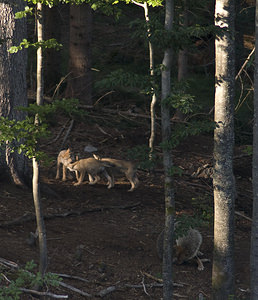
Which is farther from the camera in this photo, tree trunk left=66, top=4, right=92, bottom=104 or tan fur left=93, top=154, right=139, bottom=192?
tree trunk left=66, top=4, right=92, bottom=104

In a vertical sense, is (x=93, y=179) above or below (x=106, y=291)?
above

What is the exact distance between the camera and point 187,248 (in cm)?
1064

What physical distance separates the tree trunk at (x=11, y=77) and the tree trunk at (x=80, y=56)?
6193 mm

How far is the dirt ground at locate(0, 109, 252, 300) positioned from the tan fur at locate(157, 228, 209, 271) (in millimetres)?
153

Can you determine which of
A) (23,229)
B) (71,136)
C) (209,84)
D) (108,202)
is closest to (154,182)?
(108,202)

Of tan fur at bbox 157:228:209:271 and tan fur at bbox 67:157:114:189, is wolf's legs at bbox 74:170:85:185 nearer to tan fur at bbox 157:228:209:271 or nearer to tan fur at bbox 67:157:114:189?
tan fur at bbox 67:157:114:189

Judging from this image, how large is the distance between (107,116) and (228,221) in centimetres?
1012

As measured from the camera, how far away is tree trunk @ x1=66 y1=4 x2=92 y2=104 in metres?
18.0

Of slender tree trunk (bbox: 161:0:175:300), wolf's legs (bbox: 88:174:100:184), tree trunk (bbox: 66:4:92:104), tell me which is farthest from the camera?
tree trunk (bbox: 66:4:92:104)

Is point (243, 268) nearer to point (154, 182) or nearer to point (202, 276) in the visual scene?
point (202, 276)

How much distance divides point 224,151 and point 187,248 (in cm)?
268

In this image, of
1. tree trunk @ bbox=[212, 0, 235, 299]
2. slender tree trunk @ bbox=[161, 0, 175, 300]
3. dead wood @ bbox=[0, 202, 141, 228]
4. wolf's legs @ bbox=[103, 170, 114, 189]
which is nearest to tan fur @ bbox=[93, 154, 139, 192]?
wolf's legs @ bbox=[103, 170, 114, 189]

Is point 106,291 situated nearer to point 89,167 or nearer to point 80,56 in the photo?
point 89,167

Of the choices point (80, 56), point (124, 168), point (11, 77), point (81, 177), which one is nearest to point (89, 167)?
point (81, 177)
